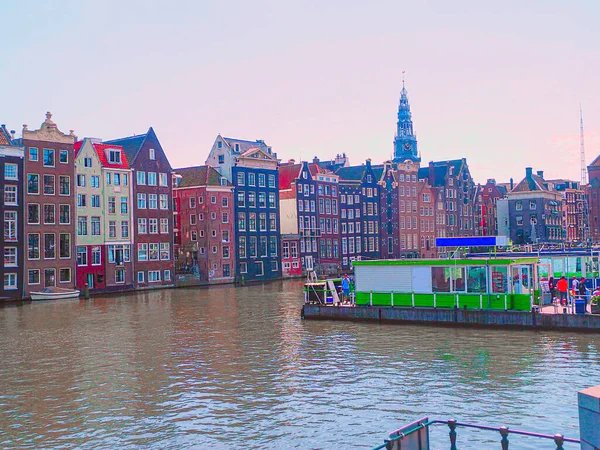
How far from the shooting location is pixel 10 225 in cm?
7300

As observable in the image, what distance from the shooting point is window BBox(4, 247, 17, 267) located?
72188 millimetres

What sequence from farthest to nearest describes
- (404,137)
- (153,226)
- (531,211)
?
(404,137) → (531,211) → (153,226)

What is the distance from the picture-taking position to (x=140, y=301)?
6762 cm

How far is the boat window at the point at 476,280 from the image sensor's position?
136 ft

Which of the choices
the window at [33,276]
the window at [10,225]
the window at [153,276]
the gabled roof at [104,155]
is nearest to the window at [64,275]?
the window at [33,276]

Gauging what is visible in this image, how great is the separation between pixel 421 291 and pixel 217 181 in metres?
57.8

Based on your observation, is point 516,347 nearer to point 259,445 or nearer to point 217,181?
point 259,445

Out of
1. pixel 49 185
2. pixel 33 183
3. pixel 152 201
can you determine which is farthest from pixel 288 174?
pixel 33 183

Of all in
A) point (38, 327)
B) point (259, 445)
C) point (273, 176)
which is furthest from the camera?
point (273, 176)

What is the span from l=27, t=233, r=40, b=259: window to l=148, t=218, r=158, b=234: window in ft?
51.1

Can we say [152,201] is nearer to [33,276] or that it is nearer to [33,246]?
[33,246]

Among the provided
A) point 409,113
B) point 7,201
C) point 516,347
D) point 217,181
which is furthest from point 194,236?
point 409,113

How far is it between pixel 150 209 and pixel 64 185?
41.5 ft

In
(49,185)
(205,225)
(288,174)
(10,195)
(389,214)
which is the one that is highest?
(288,174)
